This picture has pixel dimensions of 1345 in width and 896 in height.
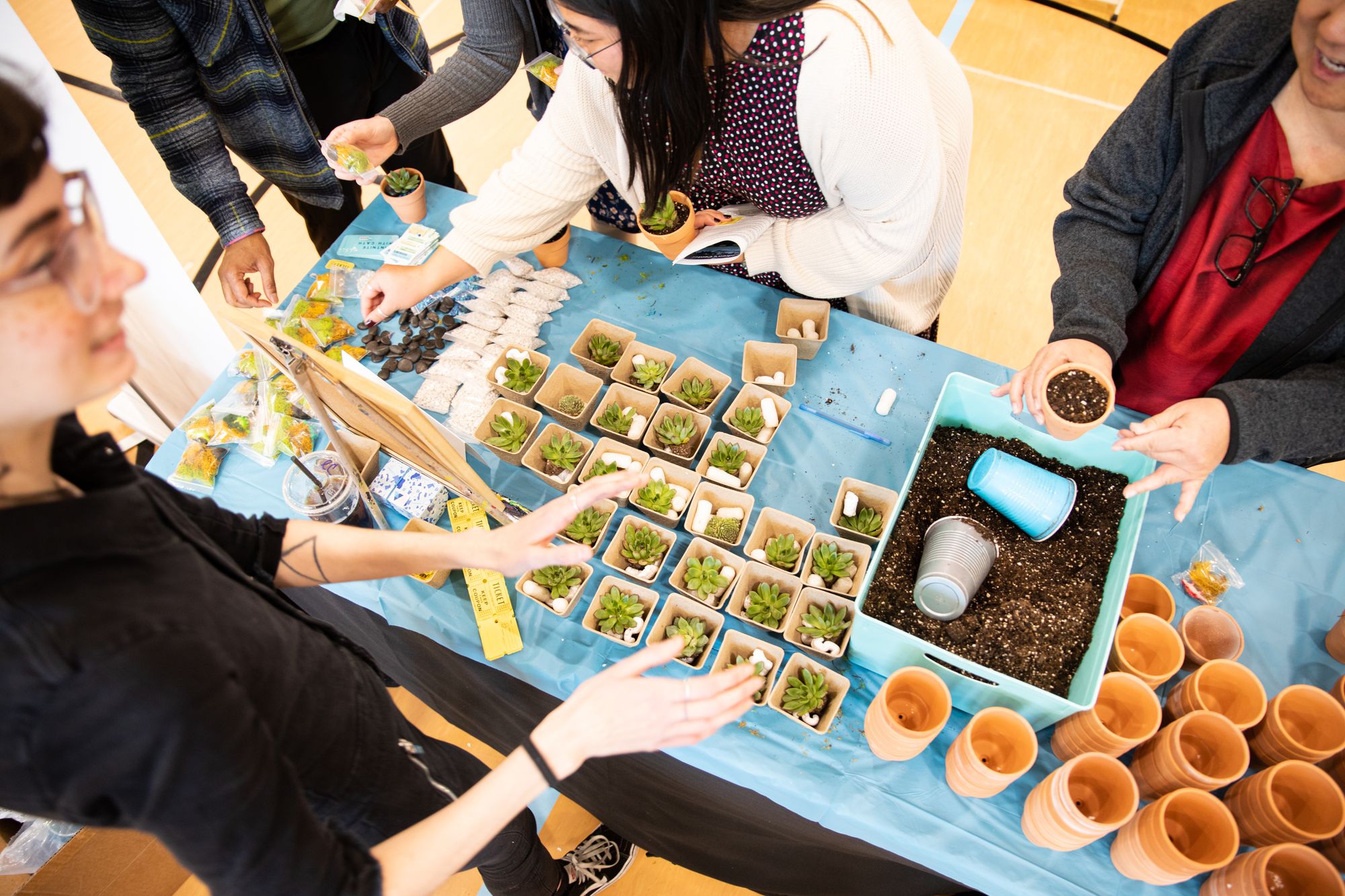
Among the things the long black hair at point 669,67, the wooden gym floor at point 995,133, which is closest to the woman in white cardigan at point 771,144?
the long black hair at point 669,67

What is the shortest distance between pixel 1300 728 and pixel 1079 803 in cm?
36

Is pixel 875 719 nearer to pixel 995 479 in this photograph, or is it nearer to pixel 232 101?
pixel 995 479

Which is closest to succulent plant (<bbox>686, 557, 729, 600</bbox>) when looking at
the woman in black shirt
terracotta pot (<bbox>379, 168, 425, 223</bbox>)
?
the woman in black shirt

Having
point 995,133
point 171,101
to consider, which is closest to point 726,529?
point 171,101

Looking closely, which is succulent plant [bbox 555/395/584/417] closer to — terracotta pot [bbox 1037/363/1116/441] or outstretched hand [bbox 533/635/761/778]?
outstretched hand [bbox 533/635/761/778]

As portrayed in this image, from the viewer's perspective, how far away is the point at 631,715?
82 cm

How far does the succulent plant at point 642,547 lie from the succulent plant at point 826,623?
31 centimetres

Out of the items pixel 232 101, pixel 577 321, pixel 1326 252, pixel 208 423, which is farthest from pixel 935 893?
pixel 232 101

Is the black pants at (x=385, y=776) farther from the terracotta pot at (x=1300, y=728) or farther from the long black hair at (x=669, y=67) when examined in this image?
the terracotta pot at (x=1300, y=728)

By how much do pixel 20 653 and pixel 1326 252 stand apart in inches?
69.8

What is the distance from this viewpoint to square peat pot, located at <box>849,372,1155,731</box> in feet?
3.35

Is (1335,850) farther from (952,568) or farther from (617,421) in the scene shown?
(617,421)

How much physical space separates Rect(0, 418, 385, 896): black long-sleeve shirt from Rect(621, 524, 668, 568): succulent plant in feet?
2.15

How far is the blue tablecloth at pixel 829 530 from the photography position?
3.64 ft
